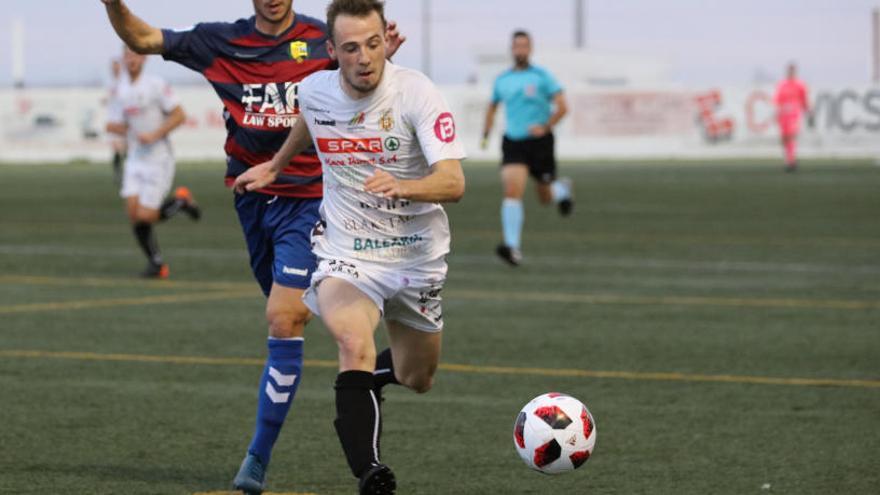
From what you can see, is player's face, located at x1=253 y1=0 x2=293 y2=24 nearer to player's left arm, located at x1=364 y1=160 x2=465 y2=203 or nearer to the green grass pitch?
player's left arm, located at x1=364 y1=160 x2=465 y2=203

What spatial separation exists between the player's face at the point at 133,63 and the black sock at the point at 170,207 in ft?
4.73

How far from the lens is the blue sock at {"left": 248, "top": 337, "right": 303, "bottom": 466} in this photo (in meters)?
7.52

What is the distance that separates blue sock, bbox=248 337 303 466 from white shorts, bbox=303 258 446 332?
0.44 m

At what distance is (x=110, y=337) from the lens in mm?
12570

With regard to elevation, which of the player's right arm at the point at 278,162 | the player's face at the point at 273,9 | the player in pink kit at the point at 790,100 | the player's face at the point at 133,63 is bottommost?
the player in pink kit at the point at 790,100

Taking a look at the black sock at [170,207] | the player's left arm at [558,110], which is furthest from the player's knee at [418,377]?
the player's left arm at [558,110]

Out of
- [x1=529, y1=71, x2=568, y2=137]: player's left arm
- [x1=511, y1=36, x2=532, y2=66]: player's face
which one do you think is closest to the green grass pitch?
[x1=529, y1=71, x2=568, y2=137]: player's left arm

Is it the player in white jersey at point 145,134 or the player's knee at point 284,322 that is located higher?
the player's knee at point 284,322

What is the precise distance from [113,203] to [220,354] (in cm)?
1950

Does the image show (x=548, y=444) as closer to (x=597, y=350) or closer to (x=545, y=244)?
(x=597, y=350)

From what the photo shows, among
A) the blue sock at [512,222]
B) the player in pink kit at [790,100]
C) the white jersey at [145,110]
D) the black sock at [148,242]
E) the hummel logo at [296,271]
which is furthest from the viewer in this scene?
the player in pink kit at [790,100]

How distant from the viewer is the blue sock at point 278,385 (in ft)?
24.7

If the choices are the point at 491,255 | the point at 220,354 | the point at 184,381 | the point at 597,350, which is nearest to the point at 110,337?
the point at 220,354

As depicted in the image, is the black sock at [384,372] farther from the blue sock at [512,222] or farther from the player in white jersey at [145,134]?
the blue sock at [512,222]
